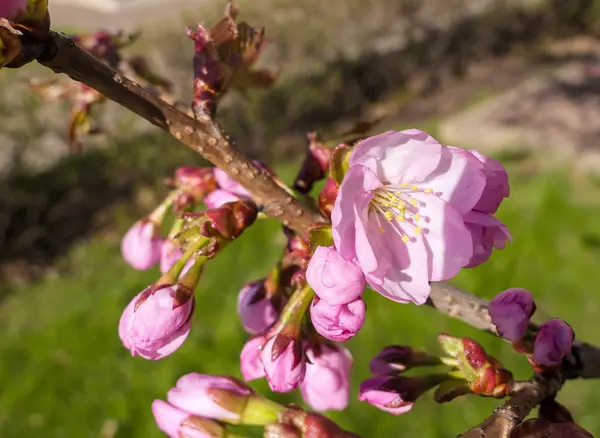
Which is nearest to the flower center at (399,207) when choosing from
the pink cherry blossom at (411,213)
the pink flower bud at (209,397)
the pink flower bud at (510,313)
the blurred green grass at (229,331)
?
the pink cherry blossom at (411,213)

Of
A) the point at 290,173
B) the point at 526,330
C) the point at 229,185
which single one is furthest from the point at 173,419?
the point at 290,173

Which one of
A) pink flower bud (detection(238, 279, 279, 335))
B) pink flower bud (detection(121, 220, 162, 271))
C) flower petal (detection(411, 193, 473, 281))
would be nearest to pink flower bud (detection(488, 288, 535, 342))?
flower petal (detection(411, 193, 473, 281))

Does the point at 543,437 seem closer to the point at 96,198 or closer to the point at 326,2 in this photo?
the point at 96,198

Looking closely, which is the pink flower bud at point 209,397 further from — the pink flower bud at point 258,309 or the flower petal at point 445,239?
the flower petal at point 445,239

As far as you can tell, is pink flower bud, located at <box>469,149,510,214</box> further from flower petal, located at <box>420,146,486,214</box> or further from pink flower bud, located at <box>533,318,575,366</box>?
pink flower bud, located at <box>533,318,575,366</box>

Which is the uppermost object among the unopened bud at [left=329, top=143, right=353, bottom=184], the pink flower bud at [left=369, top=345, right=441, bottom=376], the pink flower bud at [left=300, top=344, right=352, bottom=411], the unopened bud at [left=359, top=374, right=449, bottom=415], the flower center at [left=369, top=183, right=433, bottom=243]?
the unopened bud at [left=329, top=143, right=353, bottom=184]

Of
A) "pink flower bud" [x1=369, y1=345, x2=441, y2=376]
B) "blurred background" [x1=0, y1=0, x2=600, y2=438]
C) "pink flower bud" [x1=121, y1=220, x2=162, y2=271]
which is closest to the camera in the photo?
"pink flower bud" [x1=369, y1=345, x2=441, y2=376]
